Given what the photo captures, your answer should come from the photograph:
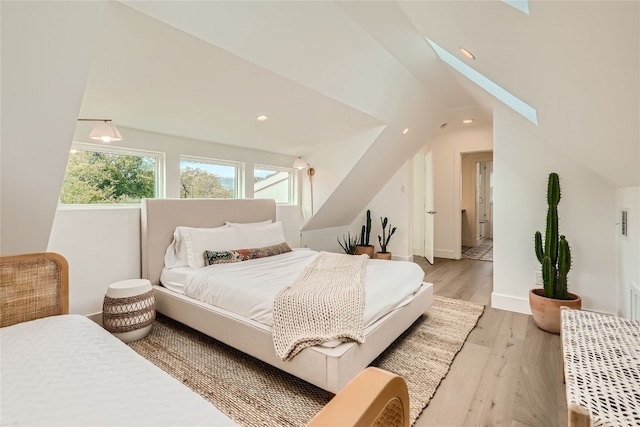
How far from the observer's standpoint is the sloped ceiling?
1023 millimetres

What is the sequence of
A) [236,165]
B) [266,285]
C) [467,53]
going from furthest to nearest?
[236,165] < [266,285] < [467,53]

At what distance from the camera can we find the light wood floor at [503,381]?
1.57 meters

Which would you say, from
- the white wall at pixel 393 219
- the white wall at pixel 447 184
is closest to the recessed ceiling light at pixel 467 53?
the white wall at pixel 393 219

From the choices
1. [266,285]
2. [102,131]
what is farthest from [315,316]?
[102,131]

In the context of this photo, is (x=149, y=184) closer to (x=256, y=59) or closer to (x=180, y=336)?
(x=180, y=336)

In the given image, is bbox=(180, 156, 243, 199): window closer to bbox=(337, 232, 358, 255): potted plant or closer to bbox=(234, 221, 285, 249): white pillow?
bbox=(234, 221, 285, 249): white pillow

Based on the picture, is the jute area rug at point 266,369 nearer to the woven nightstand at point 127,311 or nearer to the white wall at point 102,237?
the woven nightstand at point 127,311

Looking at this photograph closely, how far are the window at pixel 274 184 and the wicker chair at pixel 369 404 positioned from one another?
3.87 metres

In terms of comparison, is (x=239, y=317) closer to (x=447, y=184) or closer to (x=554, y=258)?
(x=554, y=258)

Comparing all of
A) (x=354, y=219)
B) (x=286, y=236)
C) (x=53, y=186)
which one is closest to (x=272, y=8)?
(x=53, y=186)

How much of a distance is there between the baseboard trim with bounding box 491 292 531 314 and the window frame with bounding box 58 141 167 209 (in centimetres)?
381

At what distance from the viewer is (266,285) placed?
7.39 ft

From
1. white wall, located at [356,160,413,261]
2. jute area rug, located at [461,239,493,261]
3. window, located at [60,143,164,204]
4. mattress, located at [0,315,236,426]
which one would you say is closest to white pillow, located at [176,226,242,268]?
window, located at [60,143,164,204]

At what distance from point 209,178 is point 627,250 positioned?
4220 mm
